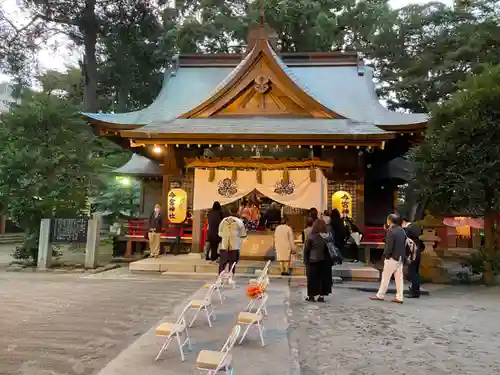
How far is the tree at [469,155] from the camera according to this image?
962 centimetres

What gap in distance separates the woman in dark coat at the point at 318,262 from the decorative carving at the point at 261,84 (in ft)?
22.6

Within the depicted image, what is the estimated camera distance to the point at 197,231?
12500 millimetres

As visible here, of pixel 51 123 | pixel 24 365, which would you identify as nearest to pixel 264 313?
pixel 24 365

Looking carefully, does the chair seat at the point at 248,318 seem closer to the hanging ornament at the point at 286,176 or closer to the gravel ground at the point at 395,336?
the gravel ground at the point at 395,336

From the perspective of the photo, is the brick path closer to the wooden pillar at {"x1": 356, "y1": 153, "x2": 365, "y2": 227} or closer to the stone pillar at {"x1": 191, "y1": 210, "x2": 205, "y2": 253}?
the stone pillar at {"x1": 191, "y1": 210, "x2": 205, "y2": 253}

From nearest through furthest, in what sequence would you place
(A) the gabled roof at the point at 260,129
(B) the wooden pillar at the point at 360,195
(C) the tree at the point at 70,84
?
(A) the gabled roof at the point at 260,129 → (B) the wooden pillar at the point at 360,195 → (C) the tree at the point at 70,84

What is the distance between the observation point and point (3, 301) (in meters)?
7.13

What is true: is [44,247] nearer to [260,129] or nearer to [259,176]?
[259,176]

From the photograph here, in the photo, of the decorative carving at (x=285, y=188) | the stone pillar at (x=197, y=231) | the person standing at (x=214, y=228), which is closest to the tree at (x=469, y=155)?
the decorative carving at (x=285, y=188)

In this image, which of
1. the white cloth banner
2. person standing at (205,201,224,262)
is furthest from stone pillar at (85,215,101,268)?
person standing at (205,201,224,262)

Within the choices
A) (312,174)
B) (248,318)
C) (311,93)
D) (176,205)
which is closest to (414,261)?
(312,174)

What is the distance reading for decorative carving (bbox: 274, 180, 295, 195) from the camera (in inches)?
463

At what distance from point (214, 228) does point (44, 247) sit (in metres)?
5.12

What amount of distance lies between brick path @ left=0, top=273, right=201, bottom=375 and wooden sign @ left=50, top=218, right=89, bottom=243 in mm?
1557
